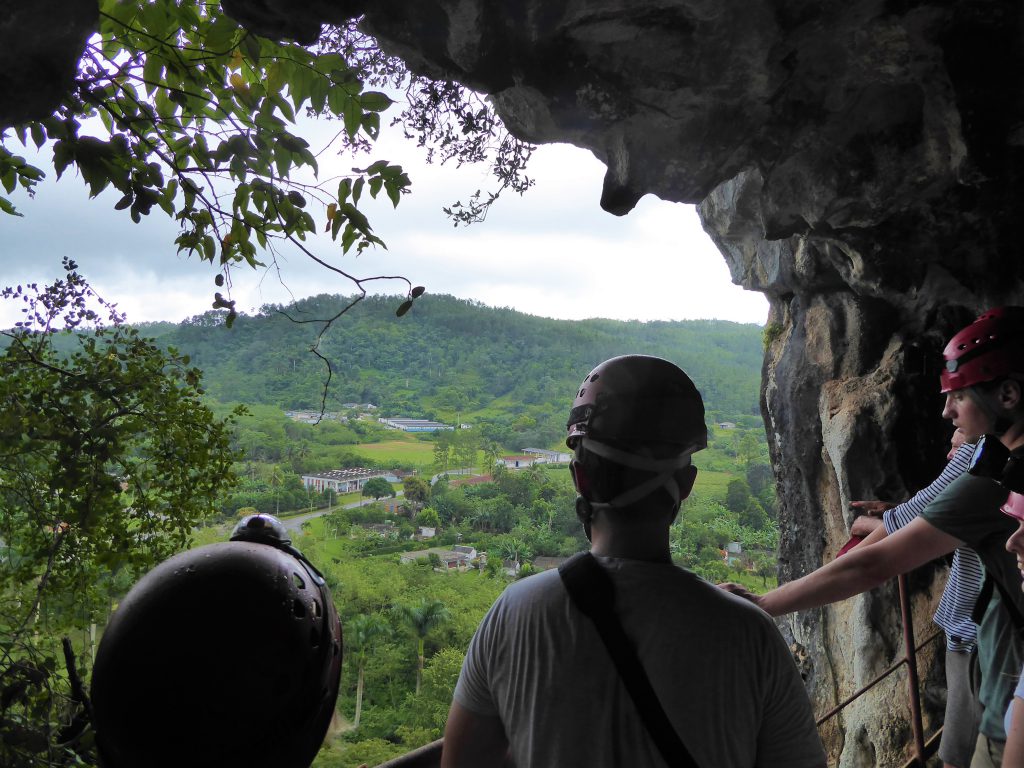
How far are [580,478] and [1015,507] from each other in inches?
46.1

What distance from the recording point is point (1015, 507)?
1713 mm

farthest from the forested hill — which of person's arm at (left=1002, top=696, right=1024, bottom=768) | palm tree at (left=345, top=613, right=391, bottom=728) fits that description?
person's arm at (left=1002, top=696, right=1024, bottom=768)

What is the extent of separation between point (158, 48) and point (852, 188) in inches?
116

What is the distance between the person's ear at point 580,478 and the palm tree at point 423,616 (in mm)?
11301

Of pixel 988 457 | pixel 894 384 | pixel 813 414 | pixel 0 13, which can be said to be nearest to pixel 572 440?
pixel 988 457

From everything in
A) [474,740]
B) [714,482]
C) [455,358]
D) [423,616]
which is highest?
[455,358]

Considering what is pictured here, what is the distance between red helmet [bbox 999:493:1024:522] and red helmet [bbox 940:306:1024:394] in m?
0.46

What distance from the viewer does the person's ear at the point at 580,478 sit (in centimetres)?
132

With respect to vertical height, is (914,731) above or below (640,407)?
below

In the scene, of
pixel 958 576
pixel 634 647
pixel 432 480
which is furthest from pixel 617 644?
pixel 432 480

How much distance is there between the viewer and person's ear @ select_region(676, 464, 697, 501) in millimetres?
1323

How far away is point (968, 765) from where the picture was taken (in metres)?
2.27

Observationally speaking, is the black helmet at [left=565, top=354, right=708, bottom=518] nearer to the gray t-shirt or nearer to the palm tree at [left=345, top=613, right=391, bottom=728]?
the gray t-shirt

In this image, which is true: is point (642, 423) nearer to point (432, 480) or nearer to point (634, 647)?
point (634, 647)
